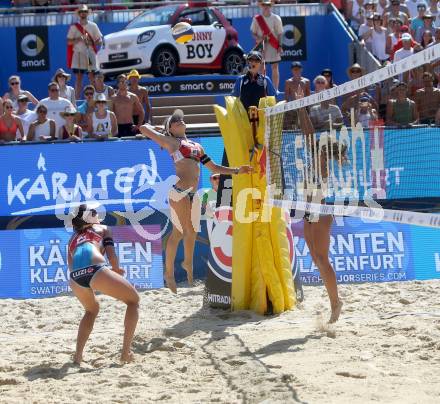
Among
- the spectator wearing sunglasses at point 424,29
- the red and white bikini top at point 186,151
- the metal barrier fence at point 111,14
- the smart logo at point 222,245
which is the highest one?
the metal barrier fence at point 111,14

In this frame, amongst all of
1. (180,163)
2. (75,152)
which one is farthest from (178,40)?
(180,163)

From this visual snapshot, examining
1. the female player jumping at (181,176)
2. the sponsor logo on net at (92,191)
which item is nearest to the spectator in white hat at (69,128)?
the sponsor logo on net at (92,191)

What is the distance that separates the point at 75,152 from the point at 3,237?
1392mm

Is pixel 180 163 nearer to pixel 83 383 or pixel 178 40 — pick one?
pixel 83 383

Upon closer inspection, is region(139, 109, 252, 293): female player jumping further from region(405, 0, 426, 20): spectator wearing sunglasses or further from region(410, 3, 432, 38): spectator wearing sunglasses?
region(405, 0, 426, 20): spectator wearing sunglasses

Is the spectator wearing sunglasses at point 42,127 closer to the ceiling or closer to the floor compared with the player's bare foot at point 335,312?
closer to the ceiling

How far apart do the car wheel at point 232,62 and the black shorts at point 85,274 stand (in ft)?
36.6

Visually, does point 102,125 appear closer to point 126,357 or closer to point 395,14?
point 126,357

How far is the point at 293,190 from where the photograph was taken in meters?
9.46

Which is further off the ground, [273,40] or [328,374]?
[273,40]

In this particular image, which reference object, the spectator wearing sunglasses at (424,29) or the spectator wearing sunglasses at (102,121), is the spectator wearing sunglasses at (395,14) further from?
the spectator wearing sunglasses at (102,121)

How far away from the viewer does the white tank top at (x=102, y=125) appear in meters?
14.0

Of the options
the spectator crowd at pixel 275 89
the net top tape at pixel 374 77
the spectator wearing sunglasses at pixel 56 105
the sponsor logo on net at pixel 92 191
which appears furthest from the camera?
the spectator wearing sunglasses at pixel 56 105

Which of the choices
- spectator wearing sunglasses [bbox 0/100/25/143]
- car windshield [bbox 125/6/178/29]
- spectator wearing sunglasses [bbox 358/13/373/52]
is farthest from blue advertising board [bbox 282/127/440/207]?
car windshield [bbox 125/6/178/29]
